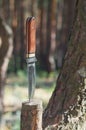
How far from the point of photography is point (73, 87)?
2.76 metres

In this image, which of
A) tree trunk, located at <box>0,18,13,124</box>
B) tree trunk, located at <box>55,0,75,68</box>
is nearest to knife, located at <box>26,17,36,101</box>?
tree trunk, located at <box>0,18,13,124</box>

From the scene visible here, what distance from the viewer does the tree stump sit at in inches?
93.6

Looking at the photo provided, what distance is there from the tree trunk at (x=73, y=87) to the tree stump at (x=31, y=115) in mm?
352

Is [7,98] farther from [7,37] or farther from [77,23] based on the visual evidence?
[77,23]

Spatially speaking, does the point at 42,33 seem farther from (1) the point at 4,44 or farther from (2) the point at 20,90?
(1) the point at 4,44

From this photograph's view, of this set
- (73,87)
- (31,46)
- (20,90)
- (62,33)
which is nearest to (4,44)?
(73,87)

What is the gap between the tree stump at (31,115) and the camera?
7.80ft

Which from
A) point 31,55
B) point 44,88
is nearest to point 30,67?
point 31,55

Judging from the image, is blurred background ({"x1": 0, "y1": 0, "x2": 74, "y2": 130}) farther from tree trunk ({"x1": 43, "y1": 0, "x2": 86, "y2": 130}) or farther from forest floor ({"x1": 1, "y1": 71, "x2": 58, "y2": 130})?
tree trunk ({"x1": 43, "y1": 0, "x2": 86, "y2": 130})

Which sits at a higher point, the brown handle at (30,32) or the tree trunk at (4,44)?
the brown handle at (30,32)

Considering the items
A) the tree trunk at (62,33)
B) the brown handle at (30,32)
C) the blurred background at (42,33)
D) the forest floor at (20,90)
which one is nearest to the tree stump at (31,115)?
the brown handle at (30,32)

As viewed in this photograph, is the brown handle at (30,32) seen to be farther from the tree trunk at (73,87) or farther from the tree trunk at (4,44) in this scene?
the tree trunk at (4,44)

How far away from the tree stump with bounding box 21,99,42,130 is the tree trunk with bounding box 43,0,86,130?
1.16ft

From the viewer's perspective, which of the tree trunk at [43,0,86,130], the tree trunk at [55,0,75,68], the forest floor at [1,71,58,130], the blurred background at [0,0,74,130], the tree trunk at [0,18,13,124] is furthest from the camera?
the tree trunk at [55,0,75,68]
